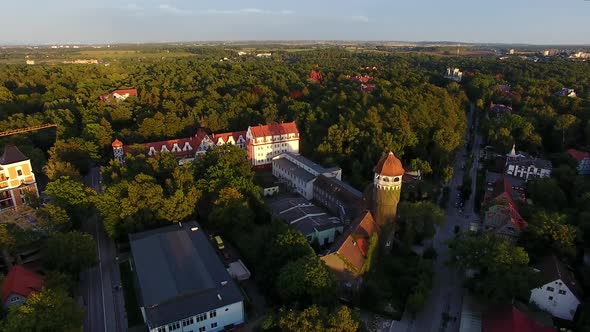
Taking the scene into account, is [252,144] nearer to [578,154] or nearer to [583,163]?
[583,163]

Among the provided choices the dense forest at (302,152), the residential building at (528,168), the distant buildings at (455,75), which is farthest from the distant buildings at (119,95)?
the distant buildings at (455,75)

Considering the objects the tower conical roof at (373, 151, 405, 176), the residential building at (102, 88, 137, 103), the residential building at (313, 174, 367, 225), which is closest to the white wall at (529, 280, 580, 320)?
the tower conical roof at (373, 151, 405, 176)

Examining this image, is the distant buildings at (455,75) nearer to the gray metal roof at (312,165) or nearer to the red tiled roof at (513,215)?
the gray metal roof at (312,165)

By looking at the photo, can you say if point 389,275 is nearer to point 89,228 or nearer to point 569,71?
point 89,228

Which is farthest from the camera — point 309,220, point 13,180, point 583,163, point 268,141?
point 268,141

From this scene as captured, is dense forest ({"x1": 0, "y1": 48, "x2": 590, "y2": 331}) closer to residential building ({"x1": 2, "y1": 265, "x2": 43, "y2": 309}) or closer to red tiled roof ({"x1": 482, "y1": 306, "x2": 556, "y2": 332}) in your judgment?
red tiled roof ({"x1": 482, "y1": 306, "x2": 556, "y2": 332})

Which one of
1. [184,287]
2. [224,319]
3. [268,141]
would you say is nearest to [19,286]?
[184,287]

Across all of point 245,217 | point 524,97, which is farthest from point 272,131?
point 524,97
